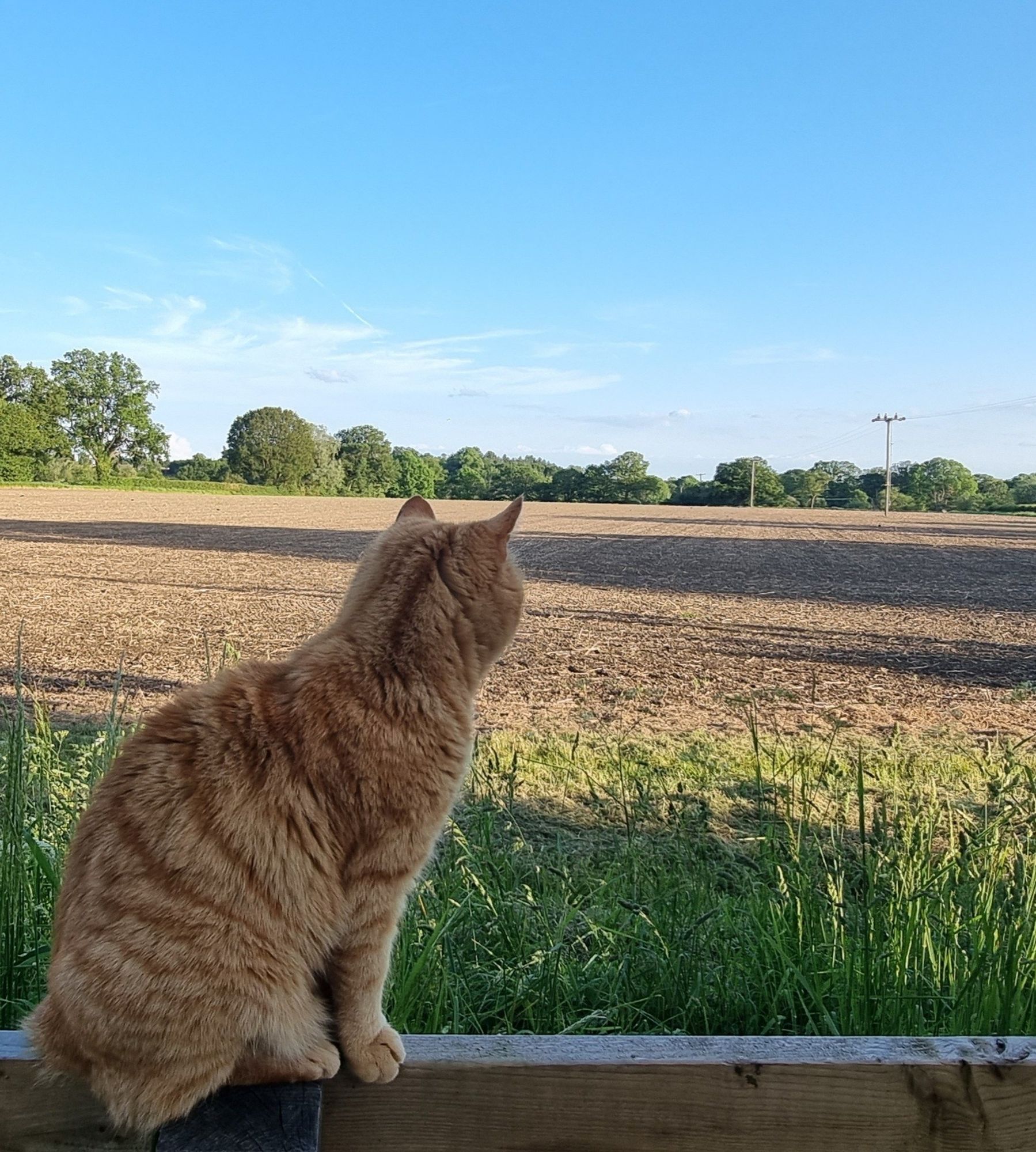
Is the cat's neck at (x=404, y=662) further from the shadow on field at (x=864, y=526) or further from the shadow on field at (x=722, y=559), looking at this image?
the shadow on field at (x=864, y=526)

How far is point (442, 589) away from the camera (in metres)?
1.60

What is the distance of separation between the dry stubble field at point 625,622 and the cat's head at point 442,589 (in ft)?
4.15

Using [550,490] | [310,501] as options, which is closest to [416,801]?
[550,490]

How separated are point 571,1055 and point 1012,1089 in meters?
0.58

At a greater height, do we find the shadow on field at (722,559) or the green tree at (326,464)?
the green tree at (326,464)

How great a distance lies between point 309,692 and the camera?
53.4 inches

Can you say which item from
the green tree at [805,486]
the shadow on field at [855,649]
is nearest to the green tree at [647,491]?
the green tree at [805,486]

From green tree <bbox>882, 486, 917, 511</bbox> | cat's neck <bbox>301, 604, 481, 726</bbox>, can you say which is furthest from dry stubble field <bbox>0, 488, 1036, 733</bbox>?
green tree <bbox>882, 486, 917, 511</bbox>

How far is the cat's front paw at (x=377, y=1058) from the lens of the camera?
3.72ft

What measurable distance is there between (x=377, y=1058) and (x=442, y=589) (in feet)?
2.58

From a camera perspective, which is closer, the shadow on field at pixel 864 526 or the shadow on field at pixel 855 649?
the shadow on field at pixel 855 649

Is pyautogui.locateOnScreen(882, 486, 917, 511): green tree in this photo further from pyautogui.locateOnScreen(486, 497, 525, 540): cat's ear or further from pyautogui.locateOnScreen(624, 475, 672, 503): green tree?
pyautogui.locateOnScreen(486, 497, 525, 540): cat's ear

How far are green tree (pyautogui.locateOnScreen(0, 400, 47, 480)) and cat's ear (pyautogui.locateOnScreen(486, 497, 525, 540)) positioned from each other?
5002 cm

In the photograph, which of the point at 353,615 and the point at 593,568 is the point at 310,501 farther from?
the point at 353,615
